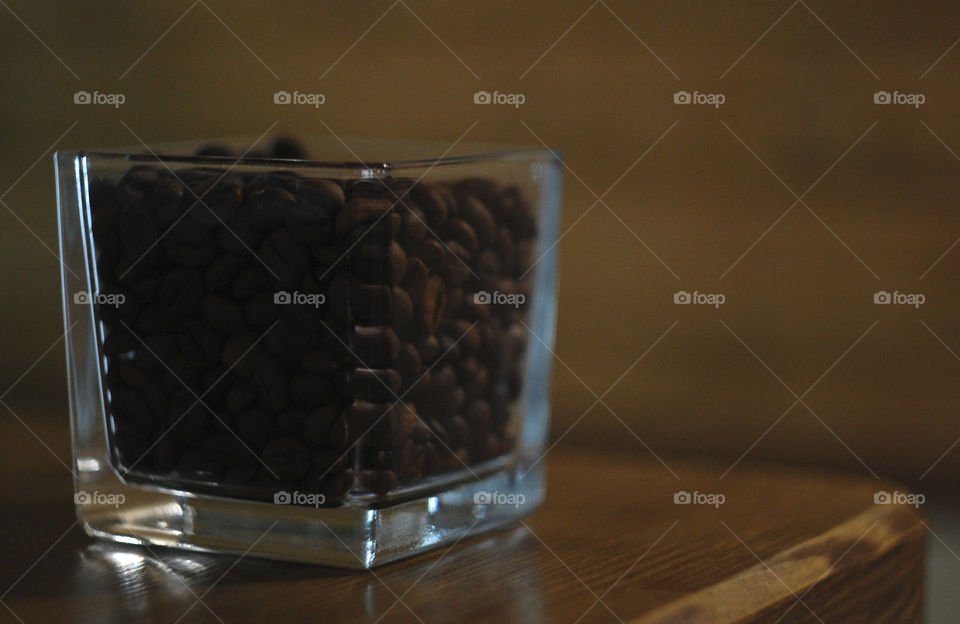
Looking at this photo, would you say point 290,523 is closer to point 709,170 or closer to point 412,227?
point 412,227

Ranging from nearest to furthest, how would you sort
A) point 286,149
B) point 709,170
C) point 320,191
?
point 320,191 < point 286,149 < point 709,170

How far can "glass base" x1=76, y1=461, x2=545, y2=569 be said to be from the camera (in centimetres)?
60

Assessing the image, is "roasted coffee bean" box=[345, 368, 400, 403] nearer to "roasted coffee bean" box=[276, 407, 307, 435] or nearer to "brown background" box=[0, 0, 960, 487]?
"roasted coffee bean" box=[276, 407, 307, 435]

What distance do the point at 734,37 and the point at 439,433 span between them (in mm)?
963

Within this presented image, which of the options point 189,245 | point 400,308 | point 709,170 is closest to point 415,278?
point 400,308

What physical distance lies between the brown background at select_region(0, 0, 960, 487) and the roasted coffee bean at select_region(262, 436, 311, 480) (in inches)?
32.3

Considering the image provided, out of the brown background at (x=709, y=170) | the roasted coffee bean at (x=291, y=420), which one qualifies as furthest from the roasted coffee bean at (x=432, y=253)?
the brown background at (x=709, y=170)

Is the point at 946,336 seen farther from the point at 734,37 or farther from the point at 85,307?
the point at 85,307

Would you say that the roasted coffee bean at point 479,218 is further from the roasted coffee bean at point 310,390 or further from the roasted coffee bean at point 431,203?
the roasted coffee bean at point 310,390

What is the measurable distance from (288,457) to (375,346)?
74 mm

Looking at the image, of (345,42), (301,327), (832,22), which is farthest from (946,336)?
(301,327)

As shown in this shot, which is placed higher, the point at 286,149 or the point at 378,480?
the point at 286,149

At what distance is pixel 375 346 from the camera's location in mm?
586

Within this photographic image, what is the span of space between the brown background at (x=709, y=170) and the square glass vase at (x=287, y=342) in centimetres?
74
